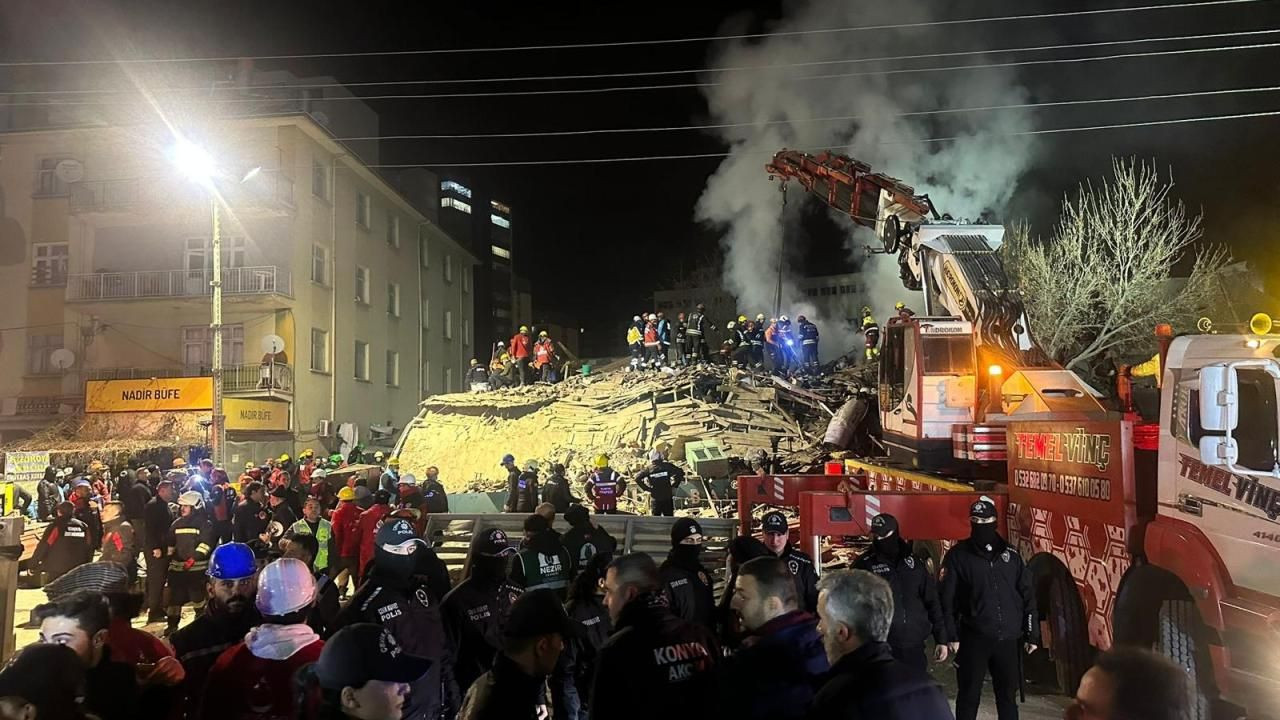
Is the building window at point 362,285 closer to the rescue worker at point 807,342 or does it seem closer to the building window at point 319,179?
the building window at point 319,179

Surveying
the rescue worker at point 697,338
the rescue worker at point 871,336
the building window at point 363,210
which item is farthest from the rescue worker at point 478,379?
the rescue worker at point 871,336

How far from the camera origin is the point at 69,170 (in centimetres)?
3206

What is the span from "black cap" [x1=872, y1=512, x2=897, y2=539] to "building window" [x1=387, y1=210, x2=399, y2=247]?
118 ft

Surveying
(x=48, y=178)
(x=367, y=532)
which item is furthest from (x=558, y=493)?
(x=48, y=178)

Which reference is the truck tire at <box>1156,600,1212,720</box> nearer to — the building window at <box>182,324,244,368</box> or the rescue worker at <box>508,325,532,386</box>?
the rescue worker at <box>508,325,532,386</box>

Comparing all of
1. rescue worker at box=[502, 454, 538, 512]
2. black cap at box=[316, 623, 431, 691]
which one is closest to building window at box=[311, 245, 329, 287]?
rescue worker at box=[502, 454, 538, 512]

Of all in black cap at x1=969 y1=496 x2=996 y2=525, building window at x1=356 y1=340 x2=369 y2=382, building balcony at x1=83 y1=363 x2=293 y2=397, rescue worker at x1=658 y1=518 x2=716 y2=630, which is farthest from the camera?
building window at x1=356 y1=340 x2=369 y2=382

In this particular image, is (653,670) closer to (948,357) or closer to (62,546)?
(948,357)

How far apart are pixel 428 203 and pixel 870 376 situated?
35.2 metres

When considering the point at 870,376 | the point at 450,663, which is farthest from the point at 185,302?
the point at 450,663

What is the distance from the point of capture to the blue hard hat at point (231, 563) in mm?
3904

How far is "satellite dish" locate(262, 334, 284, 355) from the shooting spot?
29.4 m

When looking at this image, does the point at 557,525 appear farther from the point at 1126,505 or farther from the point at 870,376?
the point at 870,376

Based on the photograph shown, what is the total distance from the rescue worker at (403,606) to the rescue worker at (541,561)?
1.44m
